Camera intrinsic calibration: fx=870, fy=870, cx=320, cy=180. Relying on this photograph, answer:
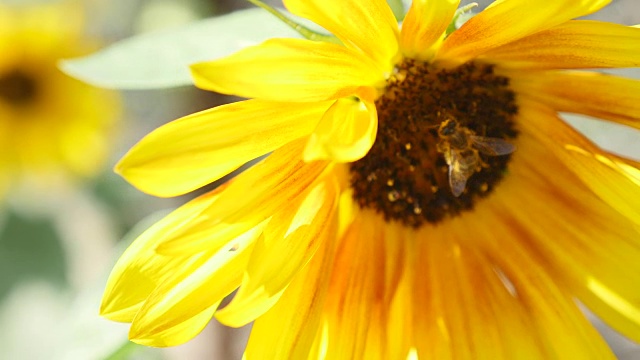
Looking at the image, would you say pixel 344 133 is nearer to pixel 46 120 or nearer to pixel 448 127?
pixel 448 127

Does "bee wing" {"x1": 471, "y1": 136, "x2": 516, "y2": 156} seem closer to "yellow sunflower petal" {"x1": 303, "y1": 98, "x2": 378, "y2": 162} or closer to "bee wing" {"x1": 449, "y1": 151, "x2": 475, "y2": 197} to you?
"bee wing" {"x1": 449, "y1": 151, "x2": 475, "y2": 197}

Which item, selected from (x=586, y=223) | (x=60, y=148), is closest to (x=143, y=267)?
(x=586, y=223)

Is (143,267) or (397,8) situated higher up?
(397,8)

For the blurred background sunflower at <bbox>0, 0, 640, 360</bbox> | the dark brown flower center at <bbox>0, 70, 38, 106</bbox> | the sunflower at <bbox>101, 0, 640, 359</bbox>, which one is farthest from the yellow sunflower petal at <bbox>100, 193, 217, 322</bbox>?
the dark brown flower center at <bbox>0, 70, 38, 106</bbox>

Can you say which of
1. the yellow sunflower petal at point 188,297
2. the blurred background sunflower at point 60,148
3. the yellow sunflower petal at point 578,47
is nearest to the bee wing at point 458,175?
the yellow sunflower petal at point 578,47

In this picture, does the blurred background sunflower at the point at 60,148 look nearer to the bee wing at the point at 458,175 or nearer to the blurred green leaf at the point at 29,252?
the blurred green leaf at the point at 29,252

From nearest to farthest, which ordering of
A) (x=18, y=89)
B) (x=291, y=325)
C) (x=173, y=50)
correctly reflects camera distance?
(x=291, y=325)
(x=173, y=50)
(x=18, y=89)
